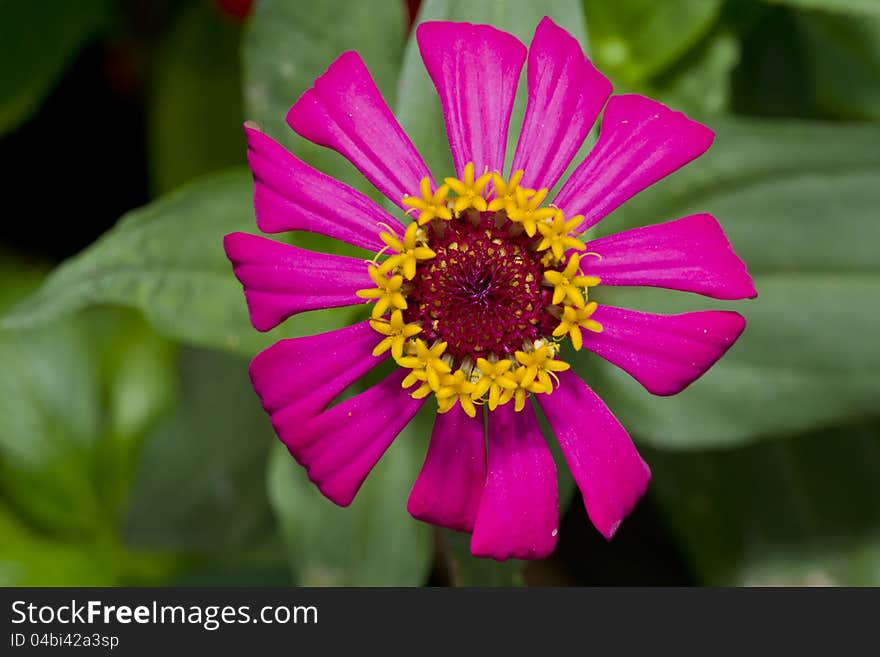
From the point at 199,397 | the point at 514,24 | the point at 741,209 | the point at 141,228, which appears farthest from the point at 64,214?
the point at 741,209

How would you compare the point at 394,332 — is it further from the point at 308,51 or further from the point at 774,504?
the point at 774,504

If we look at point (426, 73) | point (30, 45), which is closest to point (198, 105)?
point (30, 45)

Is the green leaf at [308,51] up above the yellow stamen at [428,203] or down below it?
above

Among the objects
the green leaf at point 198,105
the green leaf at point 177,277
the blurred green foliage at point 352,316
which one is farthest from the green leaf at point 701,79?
the green leaf at point 198,105

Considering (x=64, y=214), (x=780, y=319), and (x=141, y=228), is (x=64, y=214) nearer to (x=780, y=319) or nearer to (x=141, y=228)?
(x=141, y=228)

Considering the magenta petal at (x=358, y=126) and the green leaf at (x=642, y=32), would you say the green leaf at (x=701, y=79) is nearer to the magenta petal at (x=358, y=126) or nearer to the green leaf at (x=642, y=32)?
the green leaf at (x=642, y=32)

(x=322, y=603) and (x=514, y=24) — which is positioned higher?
(x=514, y=24)
